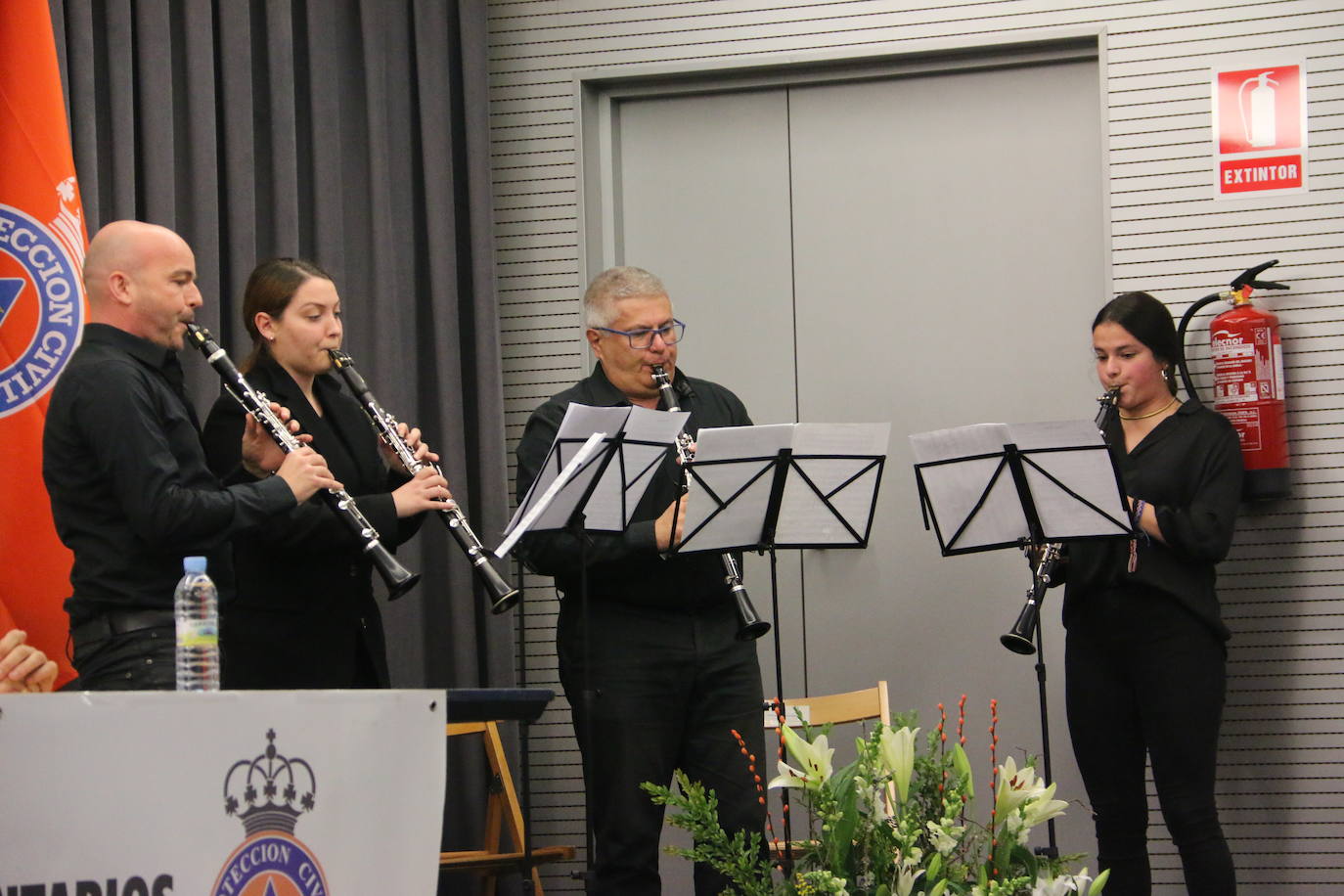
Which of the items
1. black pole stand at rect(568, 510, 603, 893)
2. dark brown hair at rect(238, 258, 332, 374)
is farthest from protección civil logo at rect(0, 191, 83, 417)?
black pole stand at rect(568, 510, 603, 893)

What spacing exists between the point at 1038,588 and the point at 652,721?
100 centimetres

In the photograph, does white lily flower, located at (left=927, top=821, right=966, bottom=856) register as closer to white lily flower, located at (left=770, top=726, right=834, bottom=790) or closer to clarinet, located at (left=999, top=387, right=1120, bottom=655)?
white lily flower, located at (left=770, top=726, right=834, bottom=790)

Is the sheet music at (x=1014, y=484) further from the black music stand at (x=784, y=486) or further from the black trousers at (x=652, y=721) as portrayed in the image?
the black trousers at (x=652, y=721)

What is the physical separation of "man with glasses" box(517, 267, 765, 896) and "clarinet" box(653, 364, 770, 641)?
4 cm

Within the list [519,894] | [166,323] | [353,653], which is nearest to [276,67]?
[166,323]

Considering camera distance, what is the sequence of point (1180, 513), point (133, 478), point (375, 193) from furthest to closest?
point (375, 193) < point (1180, 513) < point (133, 478)

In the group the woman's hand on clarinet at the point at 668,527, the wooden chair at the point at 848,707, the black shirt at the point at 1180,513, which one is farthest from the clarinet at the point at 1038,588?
the woman's hand on clarinet at the point at 668,527

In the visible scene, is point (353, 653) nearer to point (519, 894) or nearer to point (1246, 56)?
point (519, 894)

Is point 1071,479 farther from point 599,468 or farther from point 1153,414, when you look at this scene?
point 599,468

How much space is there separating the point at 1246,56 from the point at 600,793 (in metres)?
2.88

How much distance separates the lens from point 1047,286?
4719 millimetres

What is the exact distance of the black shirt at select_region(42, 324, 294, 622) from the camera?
2.87m

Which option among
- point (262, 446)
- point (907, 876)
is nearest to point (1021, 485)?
point (907, 876)

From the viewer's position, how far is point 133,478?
2.87 metres
